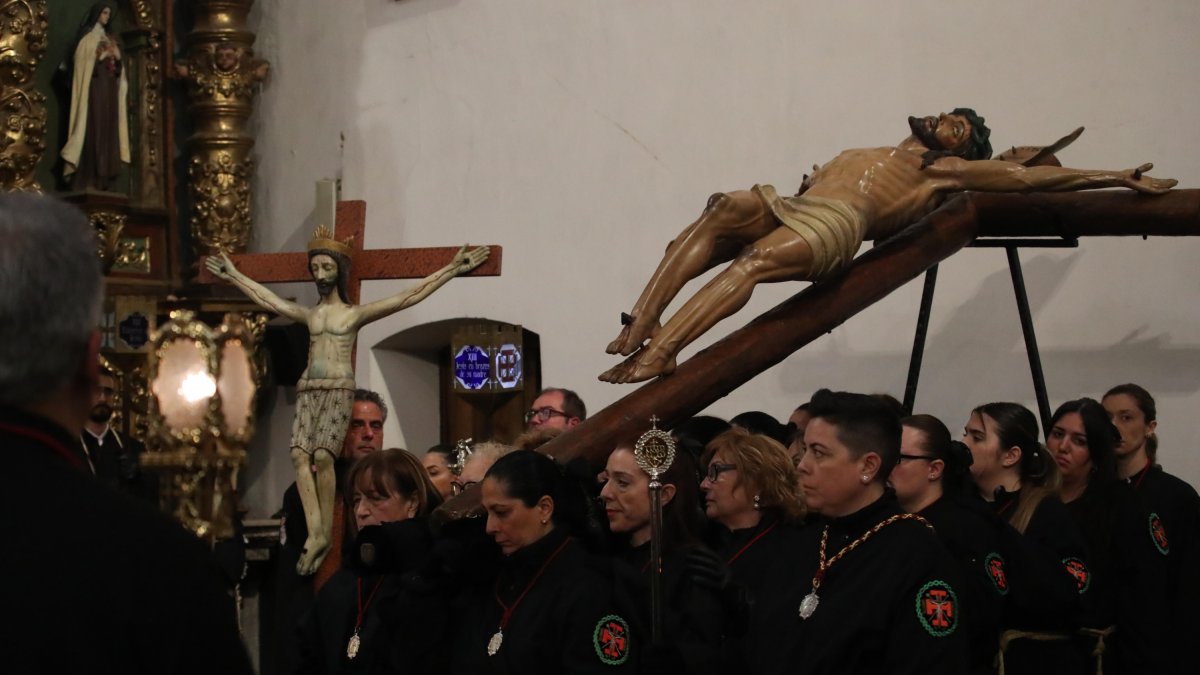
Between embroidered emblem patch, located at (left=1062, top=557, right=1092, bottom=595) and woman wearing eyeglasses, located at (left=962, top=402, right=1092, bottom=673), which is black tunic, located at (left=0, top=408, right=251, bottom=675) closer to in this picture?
woman wearing eyeglasses, located at (left=962, top=402, right=1092, bottom=673)

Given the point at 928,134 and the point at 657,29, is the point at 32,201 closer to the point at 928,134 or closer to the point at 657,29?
the point at 928,134

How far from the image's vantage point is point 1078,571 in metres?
5.72

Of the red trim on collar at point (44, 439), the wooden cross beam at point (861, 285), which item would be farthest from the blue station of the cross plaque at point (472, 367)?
the red trim on collar at point (44, 439)

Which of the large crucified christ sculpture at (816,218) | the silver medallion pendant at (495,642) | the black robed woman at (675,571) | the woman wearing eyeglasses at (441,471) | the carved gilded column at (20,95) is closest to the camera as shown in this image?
the black robed woman at (675,571)

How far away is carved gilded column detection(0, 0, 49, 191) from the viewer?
1018 centimetres

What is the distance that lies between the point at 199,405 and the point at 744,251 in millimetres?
4891

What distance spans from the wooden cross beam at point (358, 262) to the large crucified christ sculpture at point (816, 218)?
167 cm

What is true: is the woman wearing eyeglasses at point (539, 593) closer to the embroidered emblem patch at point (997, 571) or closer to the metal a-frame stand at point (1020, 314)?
the embroidered emblem patch at point (997, 571)

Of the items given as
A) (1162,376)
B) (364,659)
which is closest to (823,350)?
(1162,376)

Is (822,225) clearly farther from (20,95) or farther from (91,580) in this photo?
(20,95)

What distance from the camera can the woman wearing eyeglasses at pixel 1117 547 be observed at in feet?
20.9

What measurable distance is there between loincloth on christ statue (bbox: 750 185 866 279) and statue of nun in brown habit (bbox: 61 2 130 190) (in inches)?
219

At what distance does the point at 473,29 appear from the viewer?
34.8ft

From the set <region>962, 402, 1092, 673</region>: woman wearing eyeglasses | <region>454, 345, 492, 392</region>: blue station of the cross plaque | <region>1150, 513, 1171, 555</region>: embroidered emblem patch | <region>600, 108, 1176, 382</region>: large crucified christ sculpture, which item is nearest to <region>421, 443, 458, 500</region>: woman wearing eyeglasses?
<region>600, 108, 1176, 382</region>: large crucified christ sculpture
